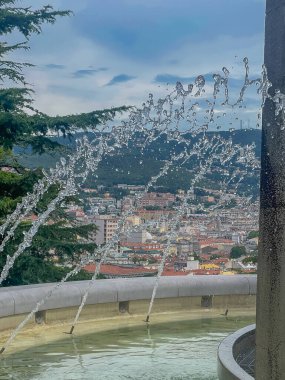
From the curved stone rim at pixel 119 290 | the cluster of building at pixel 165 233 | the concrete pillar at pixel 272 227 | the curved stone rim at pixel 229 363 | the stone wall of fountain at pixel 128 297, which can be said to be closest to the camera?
the concrete pillar at pixel 272 227

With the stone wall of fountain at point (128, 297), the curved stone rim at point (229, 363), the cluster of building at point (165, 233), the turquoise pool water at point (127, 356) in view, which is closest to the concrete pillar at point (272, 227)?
the curved stone rim at point (229, 363)

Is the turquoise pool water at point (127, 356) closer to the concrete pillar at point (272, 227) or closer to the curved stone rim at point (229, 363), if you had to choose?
the curved stone rim at point (229, 363)

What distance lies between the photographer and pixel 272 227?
4.39 metres

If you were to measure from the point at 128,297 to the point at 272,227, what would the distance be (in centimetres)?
548

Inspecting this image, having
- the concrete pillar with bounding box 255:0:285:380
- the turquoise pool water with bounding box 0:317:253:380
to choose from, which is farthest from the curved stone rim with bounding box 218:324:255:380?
the turquoise pool water with bounding box 0:317:253:380

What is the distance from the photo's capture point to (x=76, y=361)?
745 cm

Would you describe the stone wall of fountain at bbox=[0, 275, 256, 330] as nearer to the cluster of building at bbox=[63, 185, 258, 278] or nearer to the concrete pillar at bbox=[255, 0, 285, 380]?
the concrete pillar at bbox=[255, 0, 285, 380]

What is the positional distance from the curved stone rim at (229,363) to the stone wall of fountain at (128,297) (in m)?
2.81

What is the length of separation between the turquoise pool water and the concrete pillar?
2525 millimetres

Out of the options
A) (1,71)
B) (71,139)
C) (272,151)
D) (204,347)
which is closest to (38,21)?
(1,71)

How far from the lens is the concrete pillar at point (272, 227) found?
437 centimetres

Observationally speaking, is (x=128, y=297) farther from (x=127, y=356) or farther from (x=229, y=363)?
(x=229, y=363)

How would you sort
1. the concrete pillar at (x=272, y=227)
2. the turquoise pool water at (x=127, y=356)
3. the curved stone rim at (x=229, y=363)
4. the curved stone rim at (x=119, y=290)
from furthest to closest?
1. the curved stone rim at (x=119, y=290)
2. the turquoise pool water at (x=127, y=356)
3. the curved stone rim at (x=229, y=363)
4. the concrete pillar at (x=272, y=227)

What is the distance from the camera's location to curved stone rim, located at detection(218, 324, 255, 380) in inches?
200
